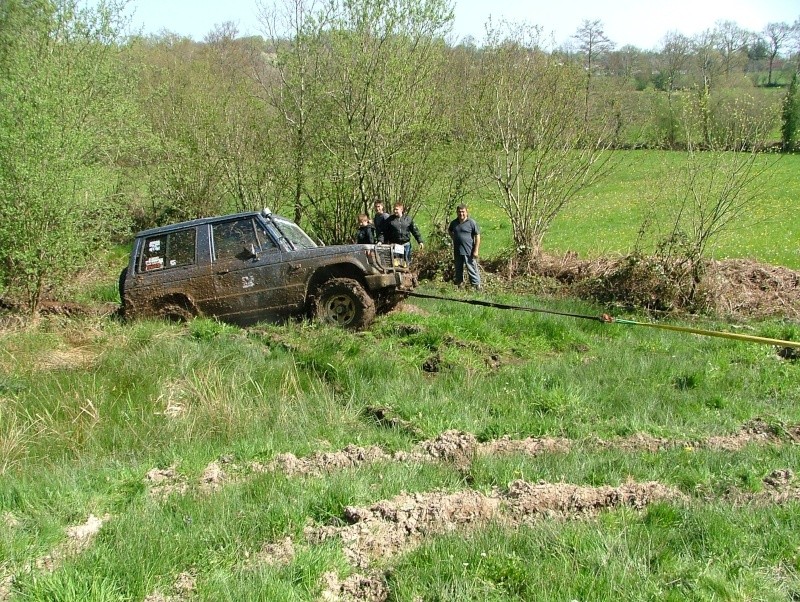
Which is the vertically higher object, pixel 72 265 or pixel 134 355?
pixel 72 265

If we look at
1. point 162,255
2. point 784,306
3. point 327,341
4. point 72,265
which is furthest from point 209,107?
point 784,306

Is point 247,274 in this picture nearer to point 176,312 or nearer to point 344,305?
point 176,312

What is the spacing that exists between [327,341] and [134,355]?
7.80ft

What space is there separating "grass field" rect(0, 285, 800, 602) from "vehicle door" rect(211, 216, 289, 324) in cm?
60

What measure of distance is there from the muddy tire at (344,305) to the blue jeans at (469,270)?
164 inches

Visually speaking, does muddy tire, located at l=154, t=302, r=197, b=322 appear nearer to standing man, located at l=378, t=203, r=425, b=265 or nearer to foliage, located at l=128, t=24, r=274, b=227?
standing man, located at l=378, t=203, r=425, b=265

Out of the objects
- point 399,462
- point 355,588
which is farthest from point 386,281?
point 355,588

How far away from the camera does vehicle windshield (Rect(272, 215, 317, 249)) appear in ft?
32.7

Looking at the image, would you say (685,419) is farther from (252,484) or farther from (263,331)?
(263,331)

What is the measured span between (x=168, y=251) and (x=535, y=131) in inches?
327

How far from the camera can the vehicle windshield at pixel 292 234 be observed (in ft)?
32.7

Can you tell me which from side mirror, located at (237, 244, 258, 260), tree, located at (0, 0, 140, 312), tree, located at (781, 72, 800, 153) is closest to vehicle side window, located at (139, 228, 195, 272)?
side mirror, located at (237, 244, 258, 260)

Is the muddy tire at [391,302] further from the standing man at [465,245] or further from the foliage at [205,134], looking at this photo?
the foliage at [205,134]

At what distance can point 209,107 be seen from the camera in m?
17.2
